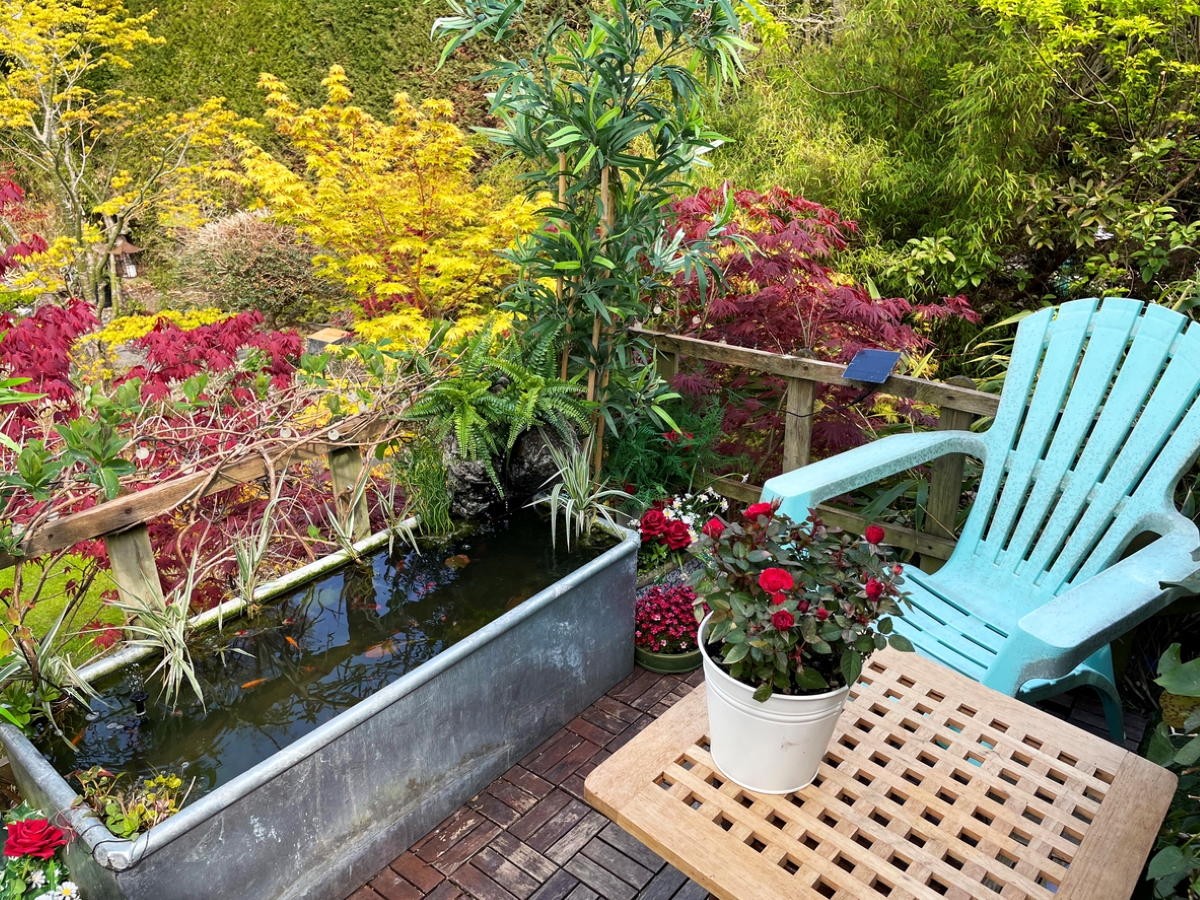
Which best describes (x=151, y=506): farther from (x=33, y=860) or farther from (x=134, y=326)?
(x=134, y=326)

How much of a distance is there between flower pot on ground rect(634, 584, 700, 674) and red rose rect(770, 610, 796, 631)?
133 centimetres

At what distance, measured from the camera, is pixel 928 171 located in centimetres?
401

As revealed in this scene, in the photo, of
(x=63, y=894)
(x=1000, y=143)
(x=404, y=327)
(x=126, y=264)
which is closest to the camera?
(x=63, y=894)

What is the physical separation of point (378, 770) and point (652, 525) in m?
1.12

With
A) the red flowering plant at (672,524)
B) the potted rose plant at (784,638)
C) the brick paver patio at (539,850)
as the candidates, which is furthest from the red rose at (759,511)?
the red flowering plant at (672,524)

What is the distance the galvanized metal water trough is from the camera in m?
1.37

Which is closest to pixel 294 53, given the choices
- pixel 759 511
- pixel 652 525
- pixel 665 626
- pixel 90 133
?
pixel 90 133

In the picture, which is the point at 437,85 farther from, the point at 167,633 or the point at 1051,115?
the point at 167,633

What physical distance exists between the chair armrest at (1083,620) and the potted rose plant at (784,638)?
17.5 inches

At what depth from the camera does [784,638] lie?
1.10 metres

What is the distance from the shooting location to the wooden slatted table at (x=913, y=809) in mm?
1069

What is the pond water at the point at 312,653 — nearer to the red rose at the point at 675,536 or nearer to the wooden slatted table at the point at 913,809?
the red rose at the point at 675,536

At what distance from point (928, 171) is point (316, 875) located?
155 inches

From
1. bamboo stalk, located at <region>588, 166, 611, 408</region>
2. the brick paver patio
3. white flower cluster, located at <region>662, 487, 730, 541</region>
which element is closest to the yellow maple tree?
bamboo stalk, located at <region>588, 166, 611, 408</region>
